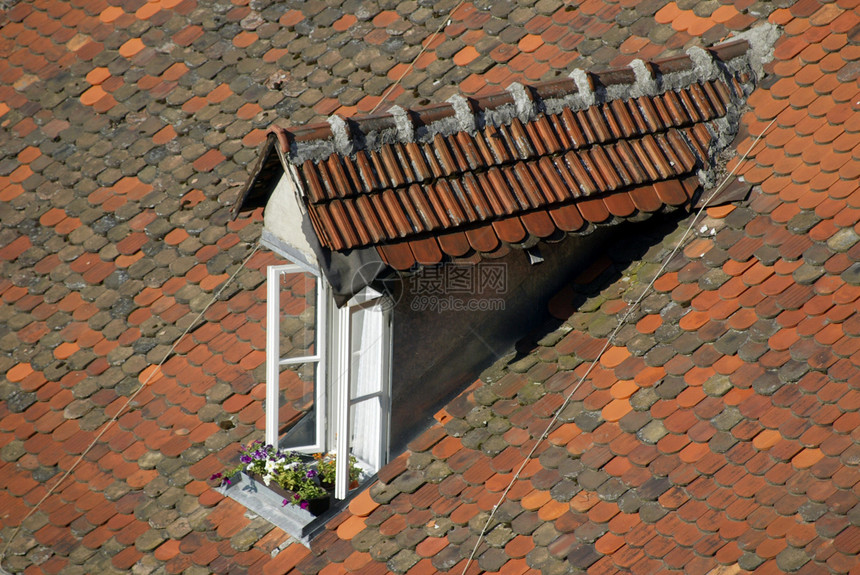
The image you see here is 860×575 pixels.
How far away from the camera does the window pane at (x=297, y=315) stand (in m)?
7.89

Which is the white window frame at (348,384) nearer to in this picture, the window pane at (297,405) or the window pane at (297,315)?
the window pane at (297,405)

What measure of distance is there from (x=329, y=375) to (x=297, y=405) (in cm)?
46

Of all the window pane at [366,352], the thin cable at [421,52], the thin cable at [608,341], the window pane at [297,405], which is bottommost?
the thin cable at [608,341]

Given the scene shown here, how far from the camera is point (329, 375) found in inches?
295

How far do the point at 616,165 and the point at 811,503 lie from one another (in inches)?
99.2

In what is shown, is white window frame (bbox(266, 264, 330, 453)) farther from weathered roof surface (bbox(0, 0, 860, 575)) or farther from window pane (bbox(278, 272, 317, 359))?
weathered roof surface (bbox(0, 0, 860, 575))

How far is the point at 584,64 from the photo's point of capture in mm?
8633

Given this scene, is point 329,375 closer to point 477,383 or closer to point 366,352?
point 366,352

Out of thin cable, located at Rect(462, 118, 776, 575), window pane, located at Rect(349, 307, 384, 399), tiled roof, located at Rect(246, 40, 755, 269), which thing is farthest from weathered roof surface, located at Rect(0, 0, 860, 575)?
window pane, located at Rect(349, 307, 384, 399)

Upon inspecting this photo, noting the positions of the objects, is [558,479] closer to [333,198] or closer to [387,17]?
[333,198]

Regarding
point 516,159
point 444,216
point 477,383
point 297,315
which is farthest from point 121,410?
point 516,159

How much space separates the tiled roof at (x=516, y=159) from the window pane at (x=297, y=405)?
150 centimetres

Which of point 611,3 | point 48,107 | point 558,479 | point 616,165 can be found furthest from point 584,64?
point 48,107

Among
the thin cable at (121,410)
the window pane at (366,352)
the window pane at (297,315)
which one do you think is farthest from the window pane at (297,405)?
the thin cable at (121,410)
